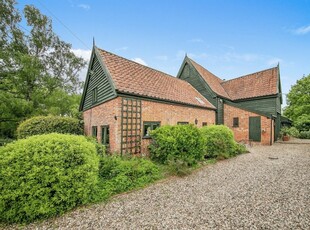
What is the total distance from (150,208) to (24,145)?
3293mm

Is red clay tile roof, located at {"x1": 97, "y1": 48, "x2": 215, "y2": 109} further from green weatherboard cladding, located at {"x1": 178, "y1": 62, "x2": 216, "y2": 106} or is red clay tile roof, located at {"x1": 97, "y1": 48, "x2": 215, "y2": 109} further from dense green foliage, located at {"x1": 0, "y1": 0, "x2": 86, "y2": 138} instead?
dense green foliage, located at {"x1": 0, "y1": 0, "x2": 86, "y2": 138}

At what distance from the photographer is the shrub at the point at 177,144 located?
6.61 m

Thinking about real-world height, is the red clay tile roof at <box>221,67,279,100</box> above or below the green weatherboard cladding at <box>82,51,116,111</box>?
above

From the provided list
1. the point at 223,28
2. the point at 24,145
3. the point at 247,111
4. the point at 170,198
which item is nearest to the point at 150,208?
the point at 170,198

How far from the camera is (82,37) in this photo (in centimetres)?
1030

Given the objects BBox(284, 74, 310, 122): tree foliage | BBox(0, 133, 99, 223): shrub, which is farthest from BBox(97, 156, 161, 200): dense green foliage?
BBox(284, 74, 310, 122): tree foliage

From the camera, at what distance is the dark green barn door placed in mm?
13828

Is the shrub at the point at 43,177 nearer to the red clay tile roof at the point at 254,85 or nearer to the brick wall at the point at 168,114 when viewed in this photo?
the brick wall at the point at 168,114

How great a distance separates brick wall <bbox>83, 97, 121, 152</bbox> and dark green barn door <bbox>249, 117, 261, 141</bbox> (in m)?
13.0

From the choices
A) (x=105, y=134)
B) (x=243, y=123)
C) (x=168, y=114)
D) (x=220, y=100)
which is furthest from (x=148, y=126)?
(x=243, y=123)

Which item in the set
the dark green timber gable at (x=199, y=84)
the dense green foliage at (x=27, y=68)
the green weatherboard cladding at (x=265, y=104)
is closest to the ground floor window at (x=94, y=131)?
the dense green foliage at (x=27, y=68)

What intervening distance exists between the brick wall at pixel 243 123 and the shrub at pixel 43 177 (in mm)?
15032

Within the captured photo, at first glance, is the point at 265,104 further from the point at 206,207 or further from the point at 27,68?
the point at 27,68

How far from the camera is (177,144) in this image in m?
6.65
